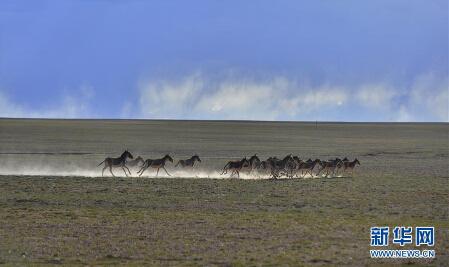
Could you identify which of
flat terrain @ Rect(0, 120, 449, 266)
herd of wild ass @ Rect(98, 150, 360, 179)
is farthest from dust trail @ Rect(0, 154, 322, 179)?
flat terrain @ Rect(0, 120, 449, 266)

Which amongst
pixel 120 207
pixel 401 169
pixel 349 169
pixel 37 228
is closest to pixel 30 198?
pixel 120 207

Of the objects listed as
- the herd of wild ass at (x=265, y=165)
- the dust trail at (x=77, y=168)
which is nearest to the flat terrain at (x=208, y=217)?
the dust trail at (x=77, y=168)

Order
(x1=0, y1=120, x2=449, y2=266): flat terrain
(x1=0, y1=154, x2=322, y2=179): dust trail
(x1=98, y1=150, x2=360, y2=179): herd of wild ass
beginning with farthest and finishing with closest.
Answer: (x1=0, y1=154, x2=322, y2=179): dust trail < (x1=98, y1=150, x2=360, y2=179): herd of wild ass < (x1=0, y1=120, x2=449, y2=266): flat terrain

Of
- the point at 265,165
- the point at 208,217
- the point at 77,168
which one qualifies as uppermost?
the point at 77,168

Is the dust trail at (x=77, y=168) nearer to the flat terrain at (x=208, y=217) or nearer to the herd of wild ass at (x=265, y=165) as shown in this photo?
the herd of wild ass at (x=265, y=165)

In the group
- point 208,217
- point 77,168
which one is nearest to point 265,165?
point 77,168

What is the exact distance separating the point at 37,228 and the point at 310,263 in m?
7.45

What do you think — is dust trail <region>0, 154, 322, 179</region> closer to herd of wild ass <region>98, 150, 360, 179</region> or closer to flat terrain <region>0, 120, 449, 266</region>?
herd of wild ass <region>98, 150, 360, 179</region>

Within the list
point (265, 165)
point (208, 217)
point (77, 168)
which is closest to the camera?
point (208, 217)

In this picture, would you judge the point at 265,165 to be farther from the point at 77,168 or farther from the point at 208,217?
the point at 208,217

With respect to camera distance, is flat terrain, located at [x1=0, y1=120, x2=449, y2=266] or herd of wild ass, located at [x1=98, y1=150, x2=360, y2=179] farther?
herd of wild ass, located at [x1=98, y1=150, x2=360, y2=179]

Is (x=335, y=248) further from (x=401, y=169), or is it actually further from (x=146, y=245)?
(x=401, y=169)

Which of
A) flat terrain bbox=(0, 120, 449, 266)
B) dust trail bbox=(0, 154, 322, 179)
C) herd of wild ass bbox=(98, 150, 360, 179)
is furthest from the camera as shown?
dust trail bbox=(0, 154, 322, 179)

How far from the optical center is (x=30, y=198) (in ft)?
80.5
